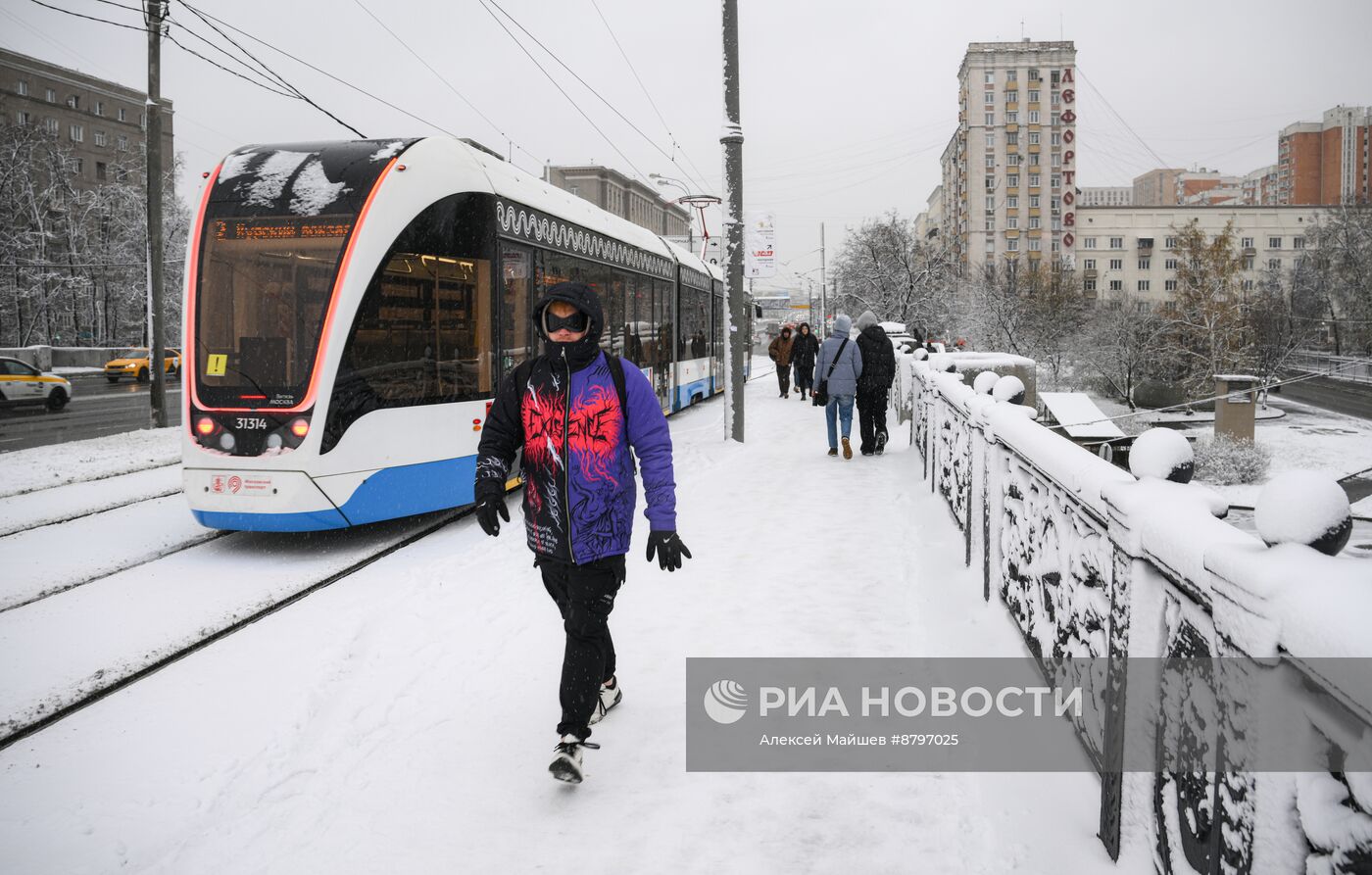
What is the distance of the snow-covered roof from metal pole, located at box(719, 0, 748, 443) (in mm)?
4152

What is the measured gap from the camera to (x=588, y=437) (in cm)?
381

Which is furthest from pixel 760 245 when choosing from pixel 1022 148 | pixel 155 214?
pixel 1022 148

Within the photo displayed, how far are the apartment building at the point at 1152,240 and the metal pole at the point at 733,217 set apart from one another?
109836 millimetres

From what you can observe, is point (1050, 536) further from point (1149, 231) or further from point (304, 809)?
point (1149, 231)

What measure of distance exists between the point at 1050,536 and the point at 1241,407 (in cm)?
2968

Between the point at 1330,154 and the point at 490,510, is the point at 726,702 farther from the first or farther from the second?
the point at 1330,154

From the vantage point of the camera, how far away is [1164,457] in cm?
261

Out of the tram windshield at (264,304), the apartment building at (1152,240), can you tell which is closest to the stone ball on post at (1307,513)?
the tram windshield at (264,304)

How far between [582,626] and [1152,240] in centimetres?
12687

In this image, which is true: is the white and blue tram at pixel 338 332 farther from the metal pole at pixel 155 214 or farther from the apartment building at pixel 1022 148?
the apartment building at pixel 1022 148

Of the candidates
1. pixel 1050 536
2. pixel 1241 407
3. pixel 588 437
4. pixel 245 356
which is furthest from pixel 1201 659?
pixel 1241 407

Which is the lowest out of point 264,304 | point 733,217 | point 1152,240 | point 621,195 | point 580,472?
point 580,472

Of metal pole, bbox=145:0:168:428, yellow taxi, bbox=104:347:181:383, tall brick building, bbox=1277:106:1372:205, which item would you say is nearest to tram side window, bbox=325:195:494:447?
metal pole, bbox=145:0:168:428

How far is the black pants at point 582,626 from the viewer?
3.80 m
